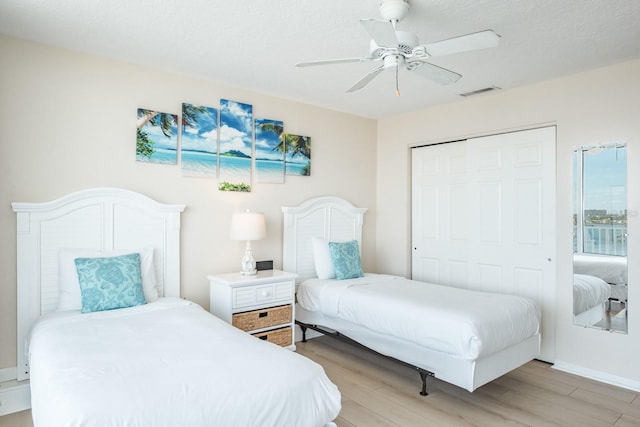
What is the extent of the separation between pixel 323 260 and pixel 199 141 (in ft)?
5.64

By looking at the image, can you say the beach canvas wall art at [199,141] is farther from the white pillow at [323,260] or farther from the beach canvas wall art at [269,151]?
the white pillow at [323,260]

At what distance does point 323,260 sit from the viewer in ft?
13.7

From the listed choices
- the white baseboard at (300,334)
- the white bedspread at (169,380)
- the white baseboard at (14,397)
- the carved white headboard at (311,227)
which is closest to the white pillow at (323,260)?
the carved white headboard at (311,227)

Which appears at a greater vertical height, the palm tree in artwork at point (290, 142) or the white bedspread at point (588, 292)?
the palm tree in artwork at point (290, 142)

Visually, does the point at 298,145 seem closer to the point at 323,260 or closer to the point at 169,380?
the point at 323,260

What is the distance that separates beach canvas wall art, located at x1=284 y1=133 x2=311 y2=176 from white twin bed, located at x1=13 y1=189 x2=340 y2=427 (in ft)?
4.42

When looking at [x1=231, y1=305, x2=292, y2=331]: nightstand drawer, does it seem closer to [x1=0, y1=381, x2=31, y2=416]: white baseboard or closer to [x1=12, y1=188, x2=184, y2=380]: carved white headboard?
[x1=12, y1=188, x2=184, y2=380]: carved white headboard

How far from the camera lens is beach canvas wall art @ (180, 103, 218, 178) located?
11.6 feet

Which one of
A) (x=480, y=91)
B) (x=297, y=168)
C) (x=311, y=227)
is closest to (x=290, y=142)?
(x=297, y=168)

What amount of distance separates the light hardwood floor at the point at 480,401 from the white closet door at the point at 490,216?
55 centimetres

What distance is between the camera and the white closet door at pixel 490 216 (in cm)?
369

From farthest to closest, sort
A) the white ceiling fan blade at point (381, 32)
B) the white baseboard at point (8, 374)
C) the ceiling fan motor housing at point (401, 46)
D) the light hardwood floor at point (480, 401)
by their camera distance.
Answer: the white baseboard at point (8, 374) < the light hardwood floor at point (480, 401) < the ceiling fan motor housing at point (401, 46) < the white ceiling fan blade at point (381, 32)

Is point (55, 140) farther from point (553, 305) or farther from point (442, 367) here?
point (553, 305)

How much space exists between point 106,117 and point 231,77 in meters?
1.11
